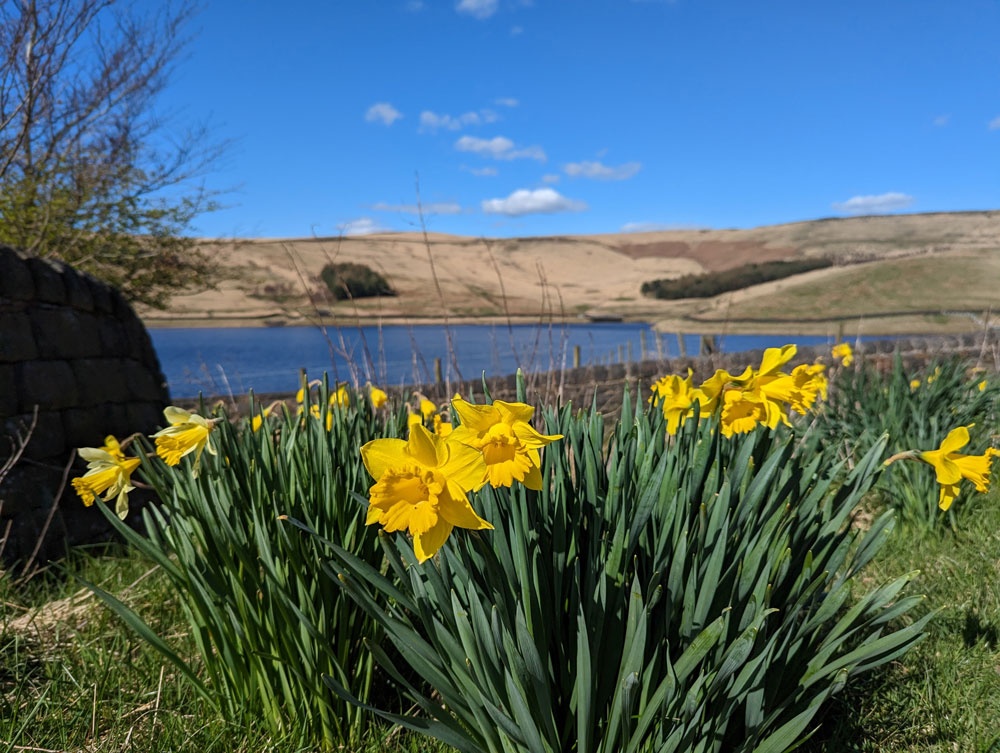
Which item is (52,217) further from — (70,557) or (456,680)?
(456,680)

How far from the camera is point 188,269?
914 centimetres

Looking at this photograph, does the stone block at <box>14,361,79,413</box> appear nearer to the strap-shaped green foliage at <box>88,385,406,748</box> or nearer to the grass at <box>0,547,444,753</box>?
the grass at <box>0,547,444,753</box>

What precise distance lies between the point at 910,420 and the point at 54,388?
4.46 m

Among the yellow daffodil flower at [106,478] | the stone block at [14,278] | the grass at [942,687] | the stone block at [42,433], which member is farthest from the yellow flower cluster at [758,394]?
the stone block at [14,278]

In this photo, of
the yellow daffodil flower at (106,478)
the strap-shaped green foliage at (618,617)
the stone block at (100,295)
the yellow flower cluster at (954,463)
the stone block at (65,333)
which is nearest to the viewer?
the strap-shaped green foliage at (618,617)

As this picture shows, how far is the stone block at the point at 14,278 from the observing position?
288 cm

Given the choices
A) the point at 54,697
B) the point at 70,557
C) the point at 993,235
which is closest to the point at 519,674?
the point at 54,697

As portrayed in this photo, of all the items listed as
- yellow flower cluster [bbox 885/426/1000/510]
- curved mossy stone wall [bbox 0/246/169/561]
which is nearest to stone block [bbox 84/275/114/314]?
curved mossy stone wall [bbox 0/246/169/561]

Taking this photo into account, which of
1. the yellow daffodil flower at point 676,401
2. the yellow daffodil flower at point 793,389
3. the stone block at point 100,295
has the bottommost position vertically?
the yellow daffodil flower at point 676,401

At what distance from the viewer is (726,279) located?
47594mm

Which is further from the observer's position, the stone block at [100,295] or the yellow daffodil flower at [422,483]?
the stone block at [100,295]

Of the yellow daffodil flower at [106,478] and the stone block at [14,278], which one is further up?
the stone block at [14,278]

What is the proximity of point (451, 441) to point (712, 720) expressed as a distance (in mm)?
693

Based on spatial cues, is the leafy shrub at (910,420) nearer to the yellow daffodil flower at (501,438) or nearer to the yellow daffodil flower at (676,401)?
the yellow daffodil flower at (676,401)
